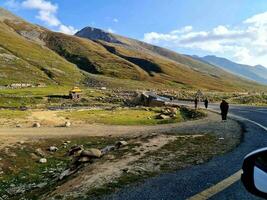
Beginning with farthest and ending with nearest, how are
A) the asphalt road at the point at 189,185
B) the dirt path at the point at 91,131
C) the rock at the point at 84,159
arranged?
1. the dirt path at the point at 91,131
2. the rock at the point at 84,159
3. the asphalt road at the point at 189,185

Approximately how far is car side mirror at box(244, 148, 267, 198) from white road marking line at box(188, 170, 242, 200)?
6.39m

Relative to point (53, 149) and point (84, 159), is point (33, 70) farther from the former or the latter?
point (84, 159)

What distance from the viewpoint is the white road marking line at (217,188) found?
1216cm

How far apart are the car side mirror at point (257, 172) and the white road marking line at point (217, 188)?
6393mm

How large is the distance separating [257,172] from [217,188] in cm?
752

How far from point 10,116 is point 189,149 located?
40036 mm

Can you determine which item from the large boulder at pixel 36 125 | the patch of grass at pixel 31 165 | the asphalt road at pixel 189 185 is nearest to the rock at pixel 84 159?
the patch of grass at pixel 31 165

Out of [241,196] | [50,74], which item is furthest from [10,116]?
[50,74]

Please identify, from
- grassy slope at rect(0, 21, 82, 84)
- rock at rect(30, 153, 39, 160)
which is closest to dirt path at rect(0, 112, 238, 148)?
rock at rect(30, 153, 39, 160)

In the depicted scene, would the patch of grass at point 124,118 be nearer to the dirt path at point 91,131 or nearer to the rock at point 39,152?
the dirt path at point 91,131

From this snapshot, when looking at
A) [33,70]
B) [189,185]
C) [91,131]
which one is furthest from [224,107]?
[33,70]

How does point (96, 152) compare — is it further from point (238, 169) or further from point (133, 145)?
point (238, 169)

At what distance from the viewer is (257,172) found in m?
5.66

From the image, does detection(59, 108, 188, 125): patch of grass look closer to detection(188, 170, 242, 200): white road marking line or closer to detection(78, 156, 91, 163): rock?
detection(78, 156, 91, 163): rock
